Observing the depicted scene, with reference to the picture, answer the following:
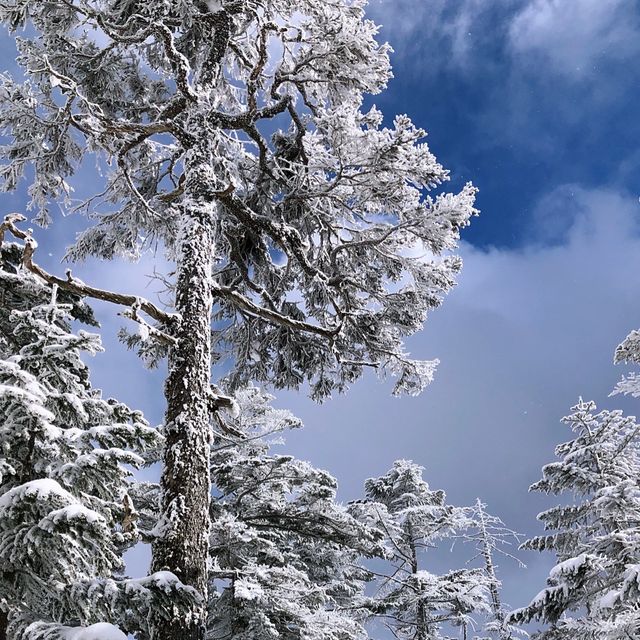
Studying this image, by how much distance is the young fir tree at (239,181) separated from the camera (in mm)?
6512

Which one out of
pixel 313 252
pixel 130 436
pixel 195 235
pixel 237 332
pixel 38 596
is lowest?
pixel 38 596

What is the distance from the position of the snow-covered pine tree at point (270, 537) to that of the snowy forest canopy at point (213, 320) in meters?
0.06

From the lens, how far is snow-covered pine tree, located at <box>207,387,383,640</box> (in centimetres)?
1009

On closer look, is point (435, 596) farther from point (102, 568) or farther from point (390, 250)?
point (102, 568)

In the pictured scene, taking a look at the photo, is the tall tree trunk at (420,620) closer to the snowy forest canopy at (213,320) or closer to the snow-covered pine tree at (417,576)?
the snow-covered pine tree at (417,576)

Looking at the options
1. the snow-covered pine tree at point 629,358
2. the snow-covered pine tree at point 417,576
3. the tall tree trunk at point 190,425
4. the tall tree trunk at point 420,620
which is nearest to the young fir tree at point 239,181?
the tall tree trunk at point 190,425

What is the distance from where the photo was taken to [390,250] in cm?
843

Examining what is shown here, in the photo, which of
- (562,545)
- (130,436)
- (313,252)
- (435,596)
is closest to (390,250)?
(313,252)

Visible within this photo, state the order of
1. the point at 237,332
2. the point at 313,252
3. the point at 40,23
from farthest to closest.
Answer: the point at 237,332, the point at 313,252, the point at 40,23

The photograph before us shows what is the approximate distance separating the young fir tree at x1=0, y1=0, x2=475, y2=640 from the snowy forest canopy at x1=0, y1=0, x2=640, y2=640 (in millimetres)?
36

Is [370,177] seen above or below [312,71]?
below

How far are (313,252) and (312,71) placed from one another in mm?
2749

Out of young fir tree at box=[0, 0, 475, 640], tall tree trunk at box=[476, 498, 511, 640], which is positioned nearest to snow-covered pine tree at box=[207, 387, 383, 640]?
young fir tree at box=[0, 0, 475, 640]

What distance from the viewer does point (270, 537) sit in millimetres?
13914
